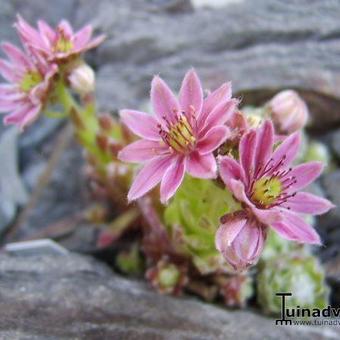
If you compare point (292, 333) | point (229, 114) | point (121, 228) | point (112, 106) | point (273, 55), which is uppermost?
point (273, 55)

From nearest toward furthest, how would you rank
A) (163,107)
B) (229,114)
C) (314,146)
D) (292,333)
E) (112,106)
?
(229,114)
(163,107)
(292,333)
(314,146)
(112,106)

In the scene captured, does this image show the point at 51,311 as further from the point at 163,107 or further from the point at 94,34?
the point at 94,34

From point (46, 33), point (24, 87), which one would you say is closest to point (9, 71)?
point (24, 87)

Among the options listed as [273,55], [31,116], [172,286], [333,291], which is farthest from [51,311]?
[273,55]

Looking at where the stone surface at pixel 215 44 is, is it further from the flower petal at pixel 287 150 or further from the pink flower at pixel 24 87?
the flower petal at pixel 287 150

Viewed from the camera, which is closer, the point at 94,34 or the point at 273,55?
the point at 273,55
